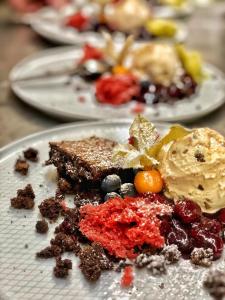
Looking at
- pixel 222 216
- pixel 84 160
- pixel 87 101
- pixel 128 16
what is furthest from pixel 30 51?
pixel 222 216

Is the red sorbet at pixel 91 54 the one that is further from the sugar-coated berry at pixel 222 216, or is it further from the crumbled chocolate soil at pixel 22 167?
the sugar-coated berry at pixel 222 216

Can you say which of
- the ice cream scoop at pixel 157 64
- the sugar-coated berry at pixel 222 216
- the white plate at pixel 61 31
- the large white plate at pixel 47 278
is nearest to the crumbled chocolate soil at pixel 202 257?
the large white plate at pixel 47 278

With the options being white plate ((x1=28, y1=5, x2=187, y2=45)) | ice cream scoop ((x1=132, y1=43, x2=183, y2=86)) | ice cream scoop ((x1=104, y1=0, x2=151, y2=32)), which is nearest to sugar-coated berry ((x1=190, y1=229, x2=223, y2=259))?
ice cream scoop ((x1=132, y1=43, x2=183, y2=86))

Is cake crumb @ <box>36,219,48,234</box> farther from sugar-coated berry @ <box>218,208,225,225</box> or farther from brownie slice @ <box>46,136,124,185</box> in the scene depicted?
sugar-coated berry @ <box>218,208,225,225</box>

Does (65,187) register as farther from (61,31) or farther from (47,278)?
(61,31)

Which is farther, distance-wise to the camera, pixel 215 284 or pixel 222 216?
pixel 222 216

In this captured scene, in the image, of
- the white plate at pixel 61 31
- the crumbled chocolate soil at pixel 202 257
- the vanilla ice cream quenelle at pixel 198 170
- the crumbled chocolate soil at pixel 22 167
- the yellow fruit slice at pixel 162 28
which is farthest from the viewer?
the white plate at pixel 61 31

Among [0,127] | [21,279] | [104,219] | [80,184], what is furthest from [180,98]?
[21,279]
